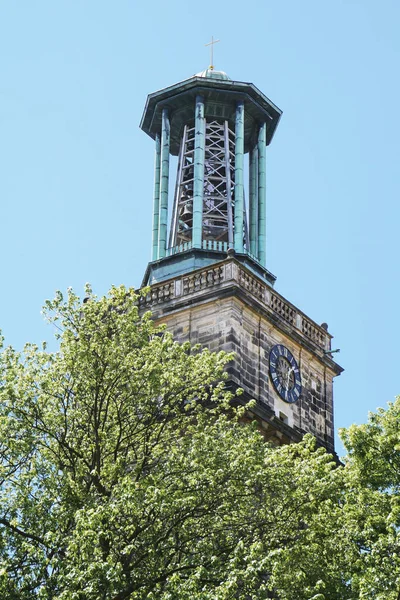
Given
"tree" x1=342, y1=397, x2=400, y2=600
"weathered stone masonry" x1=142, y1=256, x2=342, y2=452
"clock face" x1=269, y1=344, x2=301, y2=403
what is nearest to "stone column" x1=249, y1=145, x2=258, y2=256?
"weathered stone masonry" x1=142, y1=256, x2=342, y2=452

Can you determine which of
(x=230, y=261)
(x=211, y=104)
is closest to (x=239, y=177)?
(x=211, y=104)

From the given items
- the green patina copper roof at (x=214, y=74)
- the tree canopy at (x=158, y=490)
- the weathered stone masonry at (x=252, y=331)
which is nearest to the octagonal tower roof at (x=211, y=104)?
the green patina copper roof at (x=214, y=74)

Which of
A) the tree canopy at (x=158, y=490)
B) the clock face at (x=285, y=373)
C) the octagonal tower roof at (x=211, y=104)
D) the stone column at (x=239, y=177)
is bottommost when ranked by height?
the tree canopy at (x=158, y=490)

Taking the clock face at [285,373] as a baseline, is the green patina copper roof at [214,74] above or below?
above

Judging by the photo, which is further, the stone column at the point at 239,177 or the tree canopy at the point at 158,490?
the stone column at the point at 239,177

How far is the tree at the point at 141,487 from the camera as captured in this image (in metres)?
27.8

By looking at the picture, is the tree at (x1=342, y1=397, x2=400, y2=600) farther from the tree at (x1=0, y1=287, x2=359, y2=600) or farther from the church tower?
→ the church tower

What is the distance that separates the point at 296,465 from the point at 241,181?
1939 centimetres

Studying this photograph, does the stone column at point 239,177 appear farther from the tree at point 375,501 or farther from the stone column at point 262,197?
the tree at point 375,501

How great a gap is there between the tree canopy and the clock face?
1036 centimetres

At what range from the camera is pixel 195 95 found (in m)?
51.1

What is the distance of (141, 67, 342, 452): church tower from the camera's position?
142 feet

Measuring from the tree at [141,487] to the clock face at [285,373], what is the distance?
10.8 metres

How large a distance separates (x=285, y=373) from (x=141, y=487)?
1586 cm
